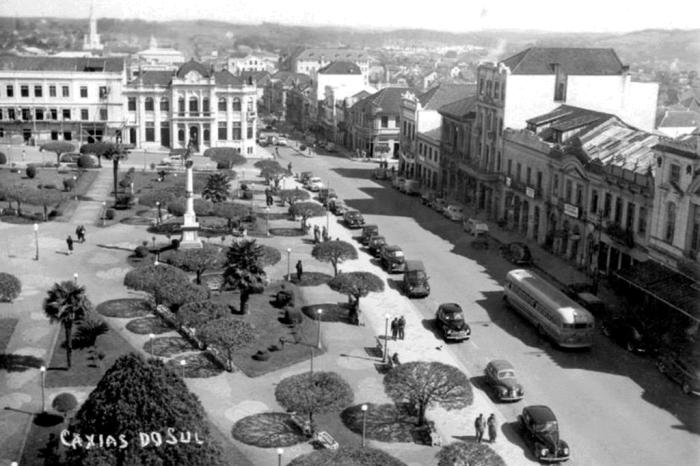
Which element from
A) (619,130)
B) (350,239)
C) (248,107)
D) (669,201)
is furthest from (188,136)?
(669,201)

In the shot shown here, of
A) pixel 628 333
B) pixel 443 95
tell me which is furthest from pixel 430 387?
pixel 443 95

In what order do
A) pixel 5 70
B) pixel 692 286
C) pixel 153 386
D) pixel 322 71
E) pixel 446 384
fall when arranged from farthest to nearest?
pixel 322 71 < pixel 5 70 < pixel 692 286 < pixel 446 384 < pixel 153 386

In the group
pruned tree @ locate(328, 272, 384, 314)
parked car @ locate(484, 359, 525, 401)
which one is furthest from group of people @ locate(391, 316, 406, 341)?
parked car @ locate(484, 359, 525, 401)

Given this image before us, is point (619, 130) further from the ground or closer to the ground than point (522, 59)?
closer to the ground

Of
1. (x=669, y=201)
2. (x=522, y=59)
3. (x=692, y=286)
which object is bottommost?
(x=692, y=286)

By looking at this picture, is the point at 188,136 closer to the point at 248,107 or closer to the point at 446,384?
the point at 248,107

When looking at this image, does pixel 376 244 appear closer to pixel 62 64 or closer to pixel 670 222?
pixel 670 222

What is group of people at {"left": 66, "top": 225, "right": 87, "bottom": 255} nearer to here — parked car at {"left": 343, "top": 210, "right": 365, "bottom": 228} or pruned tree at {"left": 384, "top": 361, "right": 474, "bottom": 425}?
parked car at {"left": 343, "top": 210, "right": 365, "bottom": 228}
